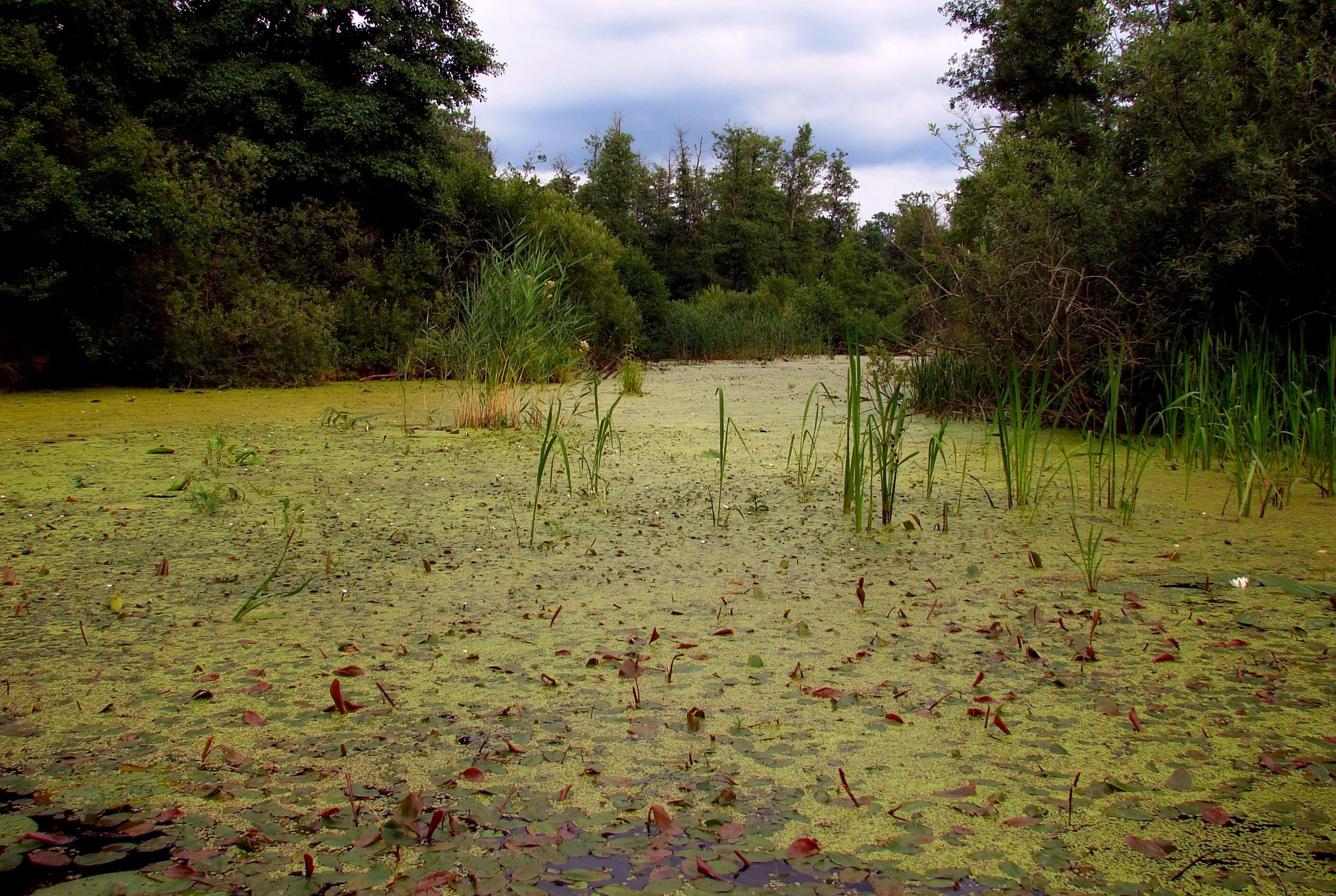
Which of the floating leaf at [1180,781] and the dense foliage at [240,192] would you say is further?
the dense foliage at [240,192]

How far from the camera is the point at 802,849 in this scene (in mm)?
1204

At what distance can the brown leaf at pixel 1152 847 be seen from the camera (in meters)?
1.19

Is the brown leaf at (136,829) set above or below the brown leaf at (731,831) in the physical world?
above

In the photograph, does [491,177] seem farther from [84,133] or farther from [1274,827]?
[1274,827]

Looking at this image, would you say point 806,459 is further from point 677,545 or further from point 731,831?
point 731,831

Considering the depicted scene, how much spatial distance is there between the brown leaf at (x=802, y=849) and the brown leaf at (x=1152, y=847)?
0.42 metres

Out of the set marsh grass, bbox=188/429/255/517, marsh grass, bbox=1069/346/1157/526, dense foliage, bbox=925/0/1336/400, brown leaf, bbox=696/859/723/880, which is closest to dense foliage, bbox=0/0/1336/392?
dense foliage, bbox=925/0/1336/400

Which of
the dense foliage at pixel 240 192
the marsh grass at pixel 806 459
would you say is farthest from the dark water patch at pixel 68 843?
the dense foliage at pixel 240 192

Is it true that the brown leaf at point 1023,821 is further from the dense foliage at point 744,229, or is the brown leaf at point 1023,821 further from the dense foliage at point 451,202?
the dense foliage at point 744,229

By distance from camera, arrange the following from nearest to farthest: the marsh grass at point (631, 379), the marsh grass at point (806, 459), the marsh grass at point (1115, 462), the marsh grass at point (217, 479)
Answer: the marsh grass at point (1115, 462) < the marsh grass at point (217, 479) < the marsh grass at point (806, 459) < the marsh grass at point (631, 379)

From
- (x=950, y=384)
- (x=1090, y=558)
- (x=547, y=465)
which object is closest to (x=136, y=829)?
(x=1090, y=558)

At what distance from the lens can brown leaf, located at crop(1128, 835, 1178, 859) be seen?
1.19 metres

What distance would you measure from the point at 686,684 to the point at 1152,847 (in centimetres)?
82

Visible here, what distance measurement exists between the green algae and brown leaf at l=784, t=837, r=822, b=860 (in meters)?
0.01
